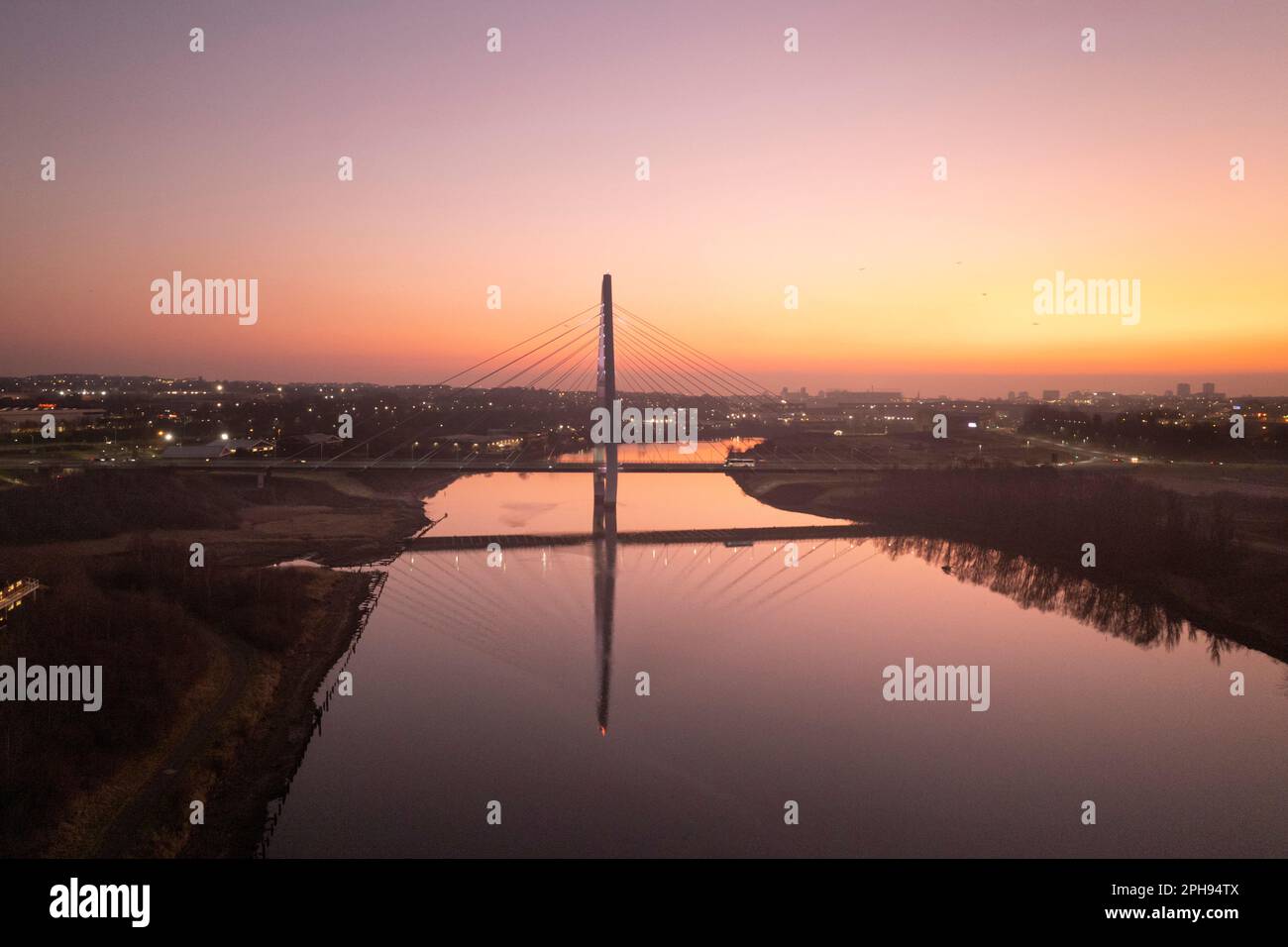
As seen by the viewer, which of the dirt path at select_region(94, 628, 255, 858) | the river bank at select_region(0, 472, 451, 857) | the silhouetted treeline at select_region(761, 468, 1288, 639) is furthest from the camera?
the silhouetted treeline at select_region(761, 468, 1288, 639)

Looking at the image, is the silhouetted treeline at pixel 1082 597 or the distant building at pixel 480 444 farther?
the distant building at pixel 480 444

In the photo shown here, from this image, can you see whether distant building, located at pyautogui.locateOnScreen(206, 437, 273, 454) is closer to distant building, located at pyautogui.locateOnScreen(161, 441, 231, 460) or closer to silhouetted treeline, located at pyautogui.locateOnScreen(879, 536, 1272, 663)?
distant building, located at pyautogui.locateOnScreen(161, 441, 231, 460)

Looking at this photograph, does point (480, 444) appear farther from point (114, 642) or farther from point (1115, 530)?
point (114, 642)

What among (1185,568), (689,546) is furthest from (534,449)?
(1185,568)

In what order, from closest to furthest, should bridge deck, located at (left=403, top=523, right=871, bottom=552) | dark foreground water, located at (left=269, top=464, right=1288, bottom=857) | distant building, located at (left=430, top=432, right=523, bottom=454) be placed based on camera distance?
dark foreground water, located at (left=269, top=464, right=1288, bottom=857) < bridge deck, located at (left=403, top=523, right=871, bottom=552) < distant building, located at (left=430, top=432, right=523, bottom=454)

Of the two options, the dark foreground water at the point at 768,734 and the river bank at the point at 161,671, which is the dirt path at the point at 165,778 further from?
the dark foreground water at the point at 768,734

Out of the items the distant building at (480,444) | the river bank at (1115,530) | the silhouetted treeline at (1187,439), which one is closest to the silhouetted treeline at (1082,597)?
the river bank at (1115,530)

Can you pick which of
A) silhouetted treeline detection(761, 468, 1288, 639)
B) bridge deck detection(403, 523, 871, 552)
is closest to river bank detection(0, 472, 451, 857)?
bridge deck detection(403, 523, 871, 552)

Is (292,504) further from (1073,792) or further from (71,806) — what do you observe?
(1073,792)
